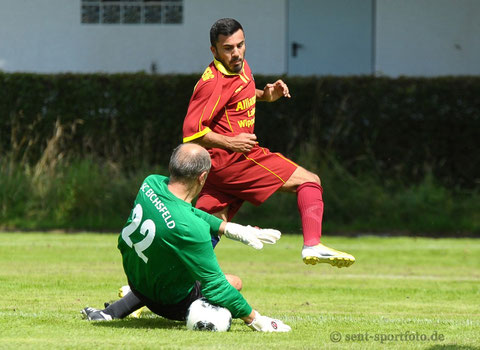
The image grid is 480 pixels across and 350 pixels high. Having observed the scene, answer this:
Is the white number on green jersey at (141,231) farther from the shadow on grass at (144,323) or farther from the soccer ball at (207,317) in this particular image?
the shadow on grass at (144,323)

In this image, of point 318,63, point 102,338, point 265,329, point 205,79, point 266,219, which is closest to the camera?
point 102,338

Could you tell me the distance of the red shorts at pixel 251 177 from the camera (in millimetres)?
7586

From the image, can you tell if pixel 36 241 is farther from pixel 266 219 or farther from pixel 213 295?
pixel 213 295

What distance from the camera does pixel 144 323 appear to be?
6770 millimetres

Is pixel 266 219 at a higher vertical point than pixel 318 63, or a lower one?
lower

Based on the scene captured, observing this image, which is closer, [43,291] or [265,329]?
[265,329]

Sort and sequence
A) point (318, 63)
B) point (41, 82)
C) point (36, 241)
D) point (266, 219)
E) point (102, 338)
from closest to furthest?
point (102, 338) < point (36, 241) < point (266, 219) < point (41, 82) < point (318, 63)

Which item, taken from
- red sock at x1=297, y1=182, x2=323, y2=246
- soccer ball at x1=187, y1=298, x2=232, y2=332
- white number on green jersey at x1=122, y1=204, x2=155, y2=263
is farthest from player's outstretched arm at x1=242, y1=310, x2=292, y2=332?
red sock at x1=297, y1=182, x2=323, y2=246

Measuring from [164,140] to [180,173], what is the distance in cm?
1072

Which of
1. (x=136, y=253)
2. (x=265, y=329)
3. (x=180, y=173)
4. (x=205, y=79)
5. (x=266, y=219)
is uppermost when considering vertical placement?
(x=205, y=79)

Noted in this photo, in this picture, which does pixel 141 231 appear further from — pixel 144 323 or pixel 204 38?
pixel 204 38

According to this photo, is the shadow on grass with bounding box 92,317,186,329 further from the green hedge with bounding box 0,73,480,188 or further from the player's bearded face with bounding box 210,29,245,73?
the green hedge with bounding box 0,73,480,188

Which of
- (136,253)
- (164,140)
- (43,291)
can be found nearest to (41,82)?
(164,140)

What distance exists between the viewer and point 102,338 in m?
5.86
